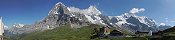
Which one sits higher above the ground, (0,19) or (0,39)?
(0,19)

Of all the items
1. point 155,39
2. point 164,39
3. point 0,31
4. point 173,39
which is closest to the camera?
point 0,31

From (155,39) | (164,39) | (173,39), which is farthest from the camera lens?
(155,39)

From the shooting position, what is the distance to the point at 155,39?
163125mm

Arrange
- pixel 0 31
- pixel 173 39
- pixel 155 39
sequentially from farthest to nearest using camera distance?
1. pixel 155 39
2. pixel 173 39
3. pixel 0 31

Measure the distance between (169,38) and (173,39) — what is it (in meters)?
6.25

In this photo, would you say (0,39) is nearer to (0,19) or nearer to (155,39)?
(0,19)

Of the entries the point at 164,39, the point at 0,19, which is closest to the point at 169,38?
the point at 164,39

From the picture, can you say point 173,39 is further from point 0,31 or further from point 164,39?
point 0,31

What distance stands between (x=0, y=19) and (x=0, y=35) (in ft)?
3.31

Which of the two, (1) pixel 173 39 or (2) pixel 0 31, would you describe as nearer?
(2) pixel 0 31

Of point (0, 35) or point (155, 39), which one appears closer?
point (0, 35)

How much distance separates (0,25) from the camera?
64.8 feet

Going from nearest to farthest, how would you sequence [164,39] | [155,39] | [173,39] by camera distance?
[173,39] < [164,39] < [155,39]

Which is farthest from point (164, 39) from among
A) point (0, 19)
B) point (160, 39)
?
point (0, 19)
